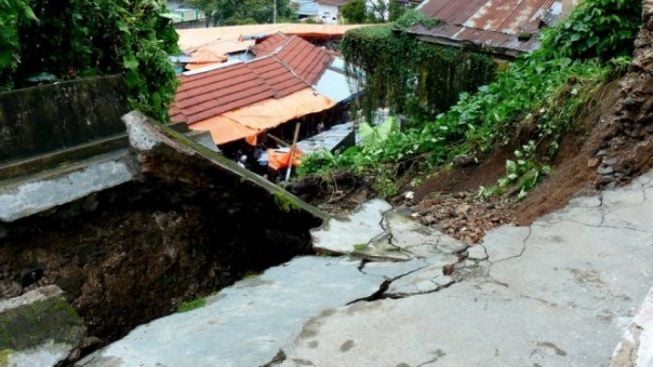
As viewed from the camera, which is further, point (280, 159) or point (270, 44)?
point (270, 44)

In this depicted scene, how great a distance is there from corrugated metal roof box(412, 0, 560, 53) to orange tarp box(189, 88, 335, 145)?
4.34 meters

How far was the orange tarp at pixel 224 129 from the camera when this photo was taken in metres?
11.7

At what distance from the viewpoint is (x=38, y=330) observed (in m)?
2.50

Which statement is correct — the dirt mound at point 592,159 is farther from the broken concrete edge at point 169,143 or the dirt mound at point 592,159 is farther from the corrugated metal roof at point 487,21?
the corrugated metal roof at point 487,21

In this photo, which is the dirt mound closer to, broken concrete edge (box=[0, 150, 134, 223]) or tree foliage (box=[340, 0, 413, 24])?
broken concrete edge (box=[0, 150, 134, 223])

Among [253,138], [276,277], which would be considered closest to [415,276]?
[276,277]

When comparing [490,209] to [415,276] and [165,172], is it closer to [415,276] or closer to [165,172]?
[415,276]

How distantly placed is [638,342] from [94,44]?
4763 millimetres

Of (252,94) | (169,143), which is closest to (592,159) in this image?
(169,143)

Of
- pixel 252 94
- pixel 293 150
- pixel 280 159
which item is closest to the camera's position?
pixel 280 159

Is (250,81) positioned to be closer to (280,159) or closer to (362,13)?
(280,159)

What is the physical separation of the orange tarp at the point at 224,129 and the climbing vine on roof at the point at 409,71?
2681mm

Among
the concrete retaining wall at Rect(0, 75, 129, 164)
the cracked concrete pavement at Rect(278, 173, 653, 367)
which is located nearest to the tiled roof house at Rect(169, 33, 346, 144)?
the concrete retaining wall at Rect(0, 75, 129, 164)

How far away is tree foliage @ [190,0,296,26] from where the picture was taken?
31.1 m
